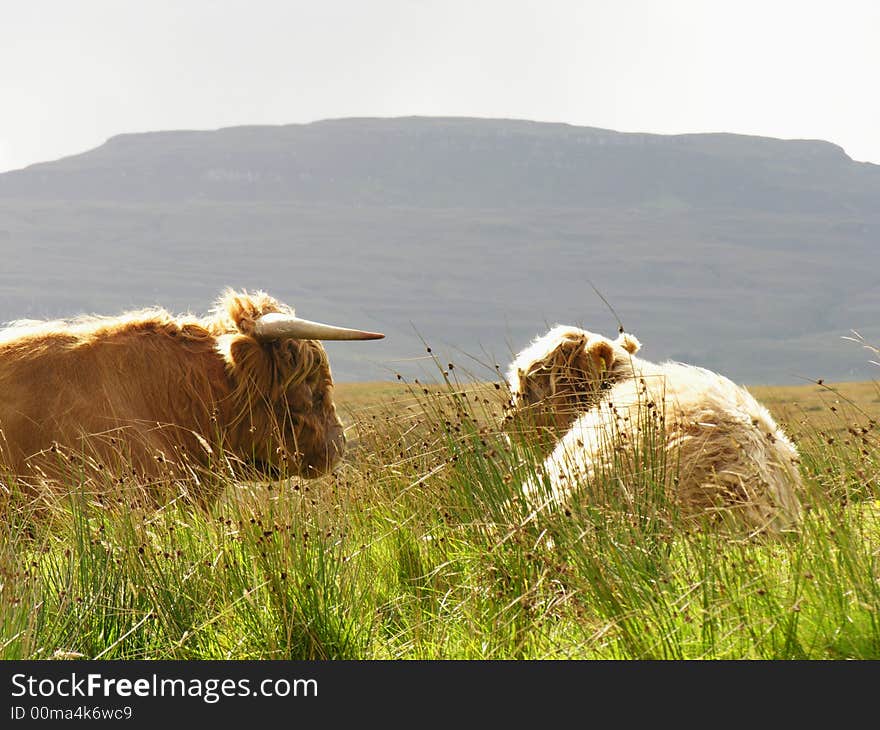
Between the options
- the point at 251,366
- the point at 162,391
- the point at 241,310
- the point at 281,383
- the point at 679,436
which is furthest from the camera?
the point at 241,310

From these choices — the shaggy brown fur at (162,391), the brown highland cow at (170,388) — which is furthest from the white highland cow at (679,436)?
the shaggy brown fur at (162,391)

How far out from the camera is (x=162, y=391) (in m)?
6.27

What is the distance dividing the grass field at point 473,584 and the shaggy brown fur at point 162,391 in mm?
1481

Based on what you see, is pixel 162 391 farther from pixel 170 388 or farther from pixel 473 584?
pixel 473 584

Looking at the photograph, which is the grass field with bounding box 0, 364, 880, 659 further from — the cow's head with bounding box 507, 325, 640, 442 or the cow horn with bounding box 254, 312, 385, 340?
the cow horn with bounding box 254, 312, 385, 340

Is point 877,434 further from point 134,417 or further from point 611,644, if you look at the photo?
point 134,417

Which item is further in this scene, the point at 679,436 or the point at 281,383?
the point at 281,383

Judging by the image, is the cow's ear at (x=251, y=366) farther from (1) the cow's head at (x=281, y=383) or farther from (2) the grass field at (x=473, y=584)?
(2) the grass field at (x=473, y=584)

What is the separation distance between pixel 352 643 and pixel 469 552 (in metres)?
0.89

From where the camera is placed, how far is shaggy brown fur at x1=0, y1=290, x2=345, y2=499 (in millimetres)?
5711

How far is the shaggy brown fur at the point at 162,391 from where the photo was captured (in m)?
5.71

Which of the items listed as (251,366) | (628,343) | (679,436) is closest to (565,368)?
(628,343)

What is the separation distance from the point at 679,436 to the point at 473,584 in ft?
3.76

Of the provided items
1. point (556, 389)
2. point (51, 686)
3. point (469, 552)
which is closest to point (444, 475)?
point (469, 552)
